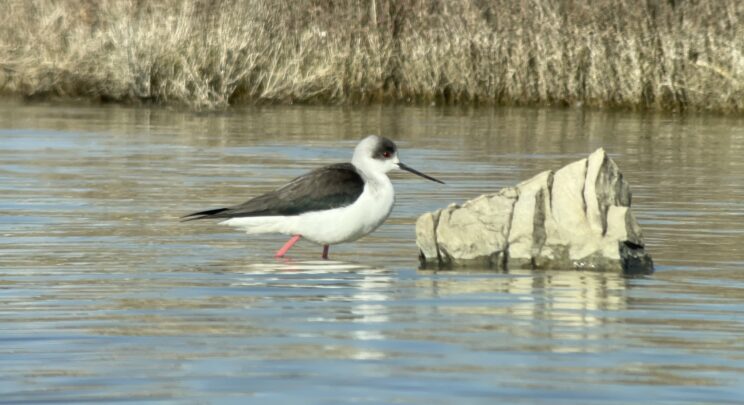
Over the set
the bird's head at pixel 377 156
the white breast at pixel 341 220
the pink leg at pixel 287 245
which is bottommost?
the pink leg at pixel 287 245

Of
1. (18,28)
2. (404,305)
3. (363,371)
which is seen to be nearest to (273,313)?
(404,305)

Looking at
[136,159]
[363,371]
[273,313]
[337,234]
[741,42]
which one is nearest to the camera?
[363,371]

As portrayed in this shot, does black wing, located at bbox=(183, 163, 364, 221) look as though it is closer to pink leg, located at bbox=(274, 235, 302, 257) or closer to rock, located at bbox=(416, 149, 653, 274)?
pink leg, located at bbox=(274, 235, 302, 257)

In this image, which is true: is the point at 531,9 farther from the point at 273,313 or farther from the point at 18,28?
the point at 273,313

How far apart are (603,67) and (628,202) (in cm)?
1567

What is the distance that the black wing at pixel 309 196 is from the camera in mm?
10141

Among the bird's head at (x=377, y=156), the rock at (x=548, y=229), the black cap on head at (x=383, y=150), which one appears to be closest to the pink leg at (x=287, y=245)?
the bird's head at (x=377, y=156)

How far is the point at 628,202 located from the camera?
33.5 feet

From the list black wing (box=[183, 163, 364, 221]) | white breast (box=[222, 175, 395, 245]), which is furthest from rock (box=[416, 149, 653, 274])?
black wing (box=[183, 163, 364, 221])

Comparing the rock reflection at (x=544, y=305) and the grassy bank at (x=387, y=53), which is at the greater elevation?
the grassy bank at (x=387, y=53)

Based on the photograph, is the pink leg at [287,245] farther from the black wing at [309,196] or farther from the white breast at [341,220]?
the black wing at [309,196]

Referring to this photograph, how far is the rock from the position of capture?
970 centimetres

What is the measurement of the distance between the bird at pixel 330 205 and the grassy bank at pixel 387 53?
1494 cm

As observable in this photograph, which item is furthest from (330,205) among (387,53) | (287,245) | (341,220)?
(387,53)
